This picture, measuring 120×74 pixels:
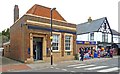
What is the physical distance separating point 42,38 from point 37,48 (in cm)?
144

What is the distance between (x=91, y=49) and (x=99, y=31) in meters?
8.26

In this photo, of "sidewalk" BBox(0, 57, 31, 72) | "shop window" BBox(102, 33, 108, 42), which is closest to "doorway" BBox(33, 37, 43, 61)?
"sidewalk" BBox(0, 57, 31, 72)

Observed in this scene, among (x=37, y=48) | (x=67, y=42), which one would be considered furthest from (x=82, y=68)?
(x=67, y=42)

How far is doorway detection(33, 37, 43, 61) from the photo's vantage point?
22.2 metres

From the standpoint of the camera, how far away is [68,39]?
2548 cm

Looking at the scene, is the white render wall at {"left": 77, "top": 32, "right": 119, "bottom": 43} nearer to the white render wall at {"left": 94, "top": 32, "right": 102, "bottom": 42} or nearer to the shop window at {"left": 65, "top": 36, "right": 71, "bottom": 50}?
the white render wall at {"left": 94, "top": 32, "right": 102, "bottom": 42}

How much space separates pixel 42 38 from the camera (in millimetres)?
22500

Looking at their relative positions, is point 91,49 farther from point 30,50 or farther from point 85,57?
point 30,50

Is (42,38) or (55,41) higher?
(42,38)

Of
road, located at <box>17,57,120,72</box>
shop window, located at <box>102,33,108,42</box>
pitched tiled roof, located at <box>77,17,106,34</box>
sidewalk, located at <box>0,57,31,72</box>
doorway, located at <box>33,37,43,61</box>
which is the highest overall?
pitched tiled roof, located at <box>77,17,106,34</box>

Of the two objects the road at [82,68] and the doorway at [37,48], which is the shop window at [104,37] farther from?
the road at [82,68]

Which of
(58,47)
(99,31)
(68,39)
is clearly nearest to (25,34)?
(58,47)

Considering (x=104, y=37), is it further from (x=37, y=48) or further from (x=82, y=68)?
(x=82, y=68)

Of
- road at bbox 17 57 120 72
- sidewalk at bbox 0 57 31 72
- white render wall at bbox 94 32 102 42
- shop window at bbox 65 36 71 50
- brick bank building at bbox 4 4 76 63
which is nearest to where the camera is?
road at bbox 17 57 120 72
